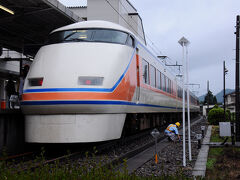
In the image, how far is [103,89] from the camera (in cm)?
802

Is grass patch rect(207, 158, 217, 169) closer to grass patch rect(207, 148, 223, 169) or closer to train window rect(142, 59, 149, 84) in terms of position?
grass patch rect(207, 148, 223, 169)

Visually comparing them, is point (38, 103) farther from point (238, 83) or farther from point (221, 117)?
point (221, 117)

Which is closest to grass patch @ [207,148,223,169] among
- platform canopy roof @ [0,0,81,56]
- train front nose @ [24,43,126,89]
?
train front nose @ [24,43,126,89]

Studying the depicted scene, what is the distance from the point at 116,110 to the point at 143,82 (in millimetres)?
2951

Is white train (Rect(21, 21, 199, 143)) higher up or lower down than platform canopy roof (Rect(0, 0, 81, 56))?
lower down

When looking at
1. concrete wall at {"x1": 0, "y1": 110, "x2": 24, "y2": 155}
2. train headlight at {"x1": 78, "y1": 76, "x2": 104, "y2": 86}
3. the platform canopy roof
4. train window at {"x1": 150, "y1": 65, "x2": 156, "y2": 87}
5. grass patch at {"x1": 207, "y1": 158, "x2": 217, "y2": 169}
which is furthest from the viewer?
train window at {"x1": 150, "y1": 65, "x2": 156, "y2": 87}

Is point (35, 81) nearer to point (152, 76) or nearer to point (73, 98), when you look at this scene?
point (73, 98)

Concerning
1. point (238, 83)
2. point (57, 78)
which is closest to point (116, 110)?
point (57, 78)

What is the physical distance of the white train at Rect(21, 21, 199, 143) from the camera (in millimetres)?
7820

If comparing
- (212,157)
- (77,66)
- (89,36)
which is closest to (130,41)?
(89,36)

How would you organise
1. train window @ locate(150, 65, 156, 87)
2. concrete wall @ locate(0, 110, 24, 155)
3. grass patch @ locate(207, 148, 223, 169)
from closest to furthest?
grass patch @ locate(207, 148, 223, 169), concrete wall @ locate(0, 110, 24, 155), train window @ locate(150, 65, 156, 87)

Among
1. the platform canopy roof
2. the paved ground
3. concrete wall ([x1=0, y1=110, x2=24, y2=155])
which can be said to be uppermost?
the platform canopy roof

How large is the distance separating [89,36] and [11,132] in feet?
11.4

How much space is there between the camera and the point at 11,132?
9.38 meters
